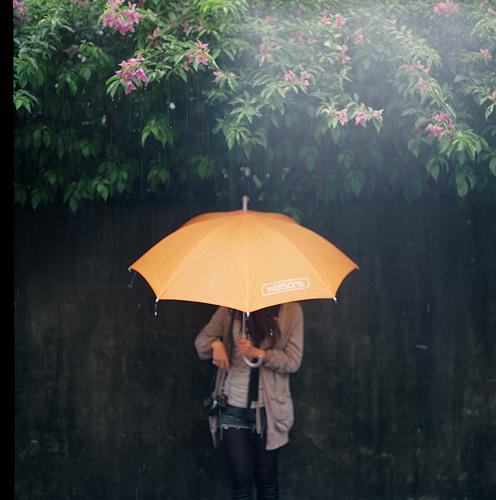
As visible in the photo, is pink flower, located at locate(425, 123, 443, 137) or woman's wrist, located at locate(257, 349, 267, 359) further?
pink flower, located at locate(425, 123, 443, 137)

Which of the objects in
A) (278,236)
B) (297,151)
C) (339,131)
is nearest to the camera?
(278,236)

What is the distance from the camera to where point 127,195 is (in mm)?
6320

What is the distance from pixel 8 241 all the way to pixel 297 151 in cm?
299

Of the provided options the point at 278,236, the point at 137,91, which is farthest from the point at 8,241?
the point at 137,91

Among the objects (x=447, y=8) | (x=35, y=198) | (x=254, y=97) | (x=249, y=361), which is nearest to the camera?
(x=249, y=361)

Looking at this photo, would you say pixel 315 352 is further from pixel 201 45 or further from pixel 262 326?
pixel 201 45

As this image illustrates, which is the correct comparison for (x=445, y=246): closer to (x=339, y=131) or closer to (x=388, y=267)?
(x=388, y=267)

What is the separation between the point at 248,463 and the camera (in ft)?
17.8

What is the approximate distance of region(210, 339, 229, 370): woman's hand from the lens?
5.32 m

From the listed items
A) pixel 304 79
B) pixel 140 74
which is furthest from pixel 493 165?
pixel 140 74

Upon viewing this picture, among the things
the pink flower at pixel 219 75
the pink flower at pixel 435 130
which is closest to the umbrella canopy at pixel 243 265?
the pink flower at pixel 219 75

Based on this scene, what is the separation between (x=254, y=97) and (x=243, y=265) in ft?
3.83

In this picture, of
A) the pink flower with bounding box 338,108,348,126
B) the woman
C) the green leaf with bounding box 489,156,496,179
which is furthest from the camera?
the green leaf with bounding box 489,156,496,179

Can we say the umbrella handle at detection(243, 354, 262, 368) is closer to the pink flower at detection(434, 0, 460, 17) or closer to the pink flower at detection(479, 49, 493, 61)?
the pink flower at detection(479, 49, 493, 61)
